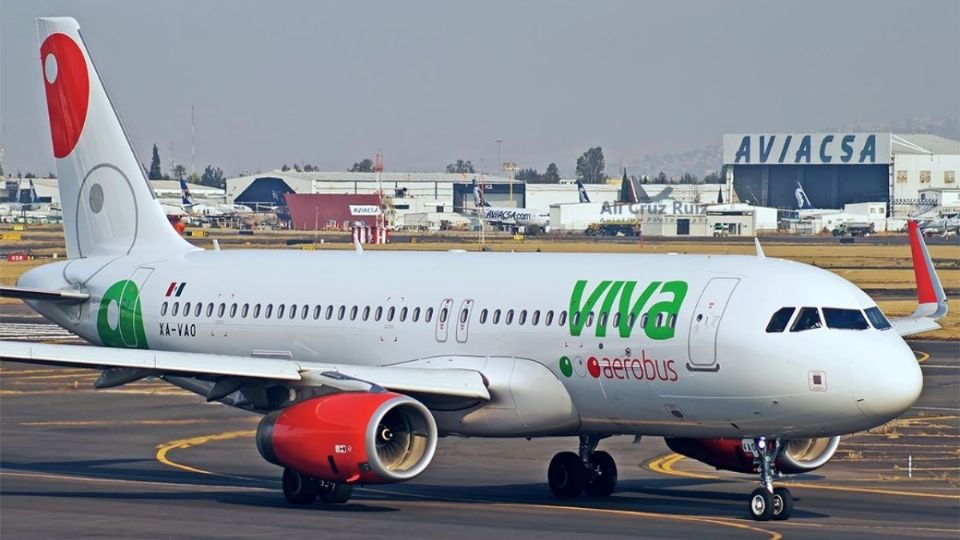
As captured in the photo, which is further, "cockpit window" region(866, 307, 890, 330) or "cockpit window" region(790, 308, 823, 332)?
"cockpit window" region(866, 307, 890, 330)

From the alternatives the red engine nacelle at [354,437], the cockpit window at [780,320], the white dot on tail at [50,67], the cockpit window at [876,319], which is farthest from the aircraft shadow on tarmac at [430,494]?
the white dot on tail at [50,67]

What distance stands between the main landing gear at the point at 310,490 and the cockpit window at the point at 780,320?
858cm

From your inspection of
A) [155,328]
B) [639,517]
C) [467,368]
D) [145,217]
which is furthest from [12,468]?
[639,517]

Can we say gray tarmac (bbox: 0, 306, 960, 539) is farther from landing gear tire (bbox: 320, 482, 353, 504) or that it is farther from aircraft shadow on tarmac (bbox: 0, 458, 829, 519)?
landing gear tire (bbox: 320, 482, 353, 504)

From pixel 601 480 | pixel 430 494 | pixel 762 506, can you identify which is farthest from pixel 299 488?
pixel 762 506

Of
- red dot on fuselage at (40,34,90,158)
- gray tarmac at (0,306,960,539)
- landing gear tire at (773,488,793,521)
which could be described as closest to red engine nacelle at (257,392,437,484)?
gray tarmac at (0,306,960,539)

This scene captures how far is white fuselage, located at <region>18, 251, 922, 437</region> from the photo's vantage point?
29.2 m

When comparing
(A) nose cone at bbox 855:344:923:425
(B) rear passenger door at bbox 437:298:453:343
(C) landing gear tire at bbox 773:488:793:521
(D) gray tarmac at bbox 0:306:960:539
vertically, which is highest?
(B) rear passenger door at bbox 437:298:453:343

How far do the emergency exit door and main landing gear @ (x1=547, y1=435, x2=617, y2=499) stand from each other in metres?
4.65

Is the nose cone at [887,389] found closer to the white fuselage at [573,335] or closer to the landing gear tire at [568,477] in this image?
the white fuselage at [573,335]

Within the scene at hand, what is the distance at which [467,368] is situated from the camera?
33219 millimetres

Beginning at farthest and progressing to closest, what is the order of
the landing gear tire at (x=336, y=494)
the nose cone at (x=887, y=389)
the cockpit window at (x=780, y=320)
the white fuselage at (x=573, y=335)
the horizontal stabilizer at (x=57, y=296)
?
the horizontal stabilizer at (x=57, y=296) < the landing gear tire at (x=336, y=494) < the cockpit window at (x=780, y=320) < the white fuselage at (x=573, y=335) < the nose cone at (x=887, y=389)

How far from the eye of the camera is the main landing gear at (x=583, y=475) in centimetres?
3403

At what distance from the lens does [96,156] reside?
42.4 metres
